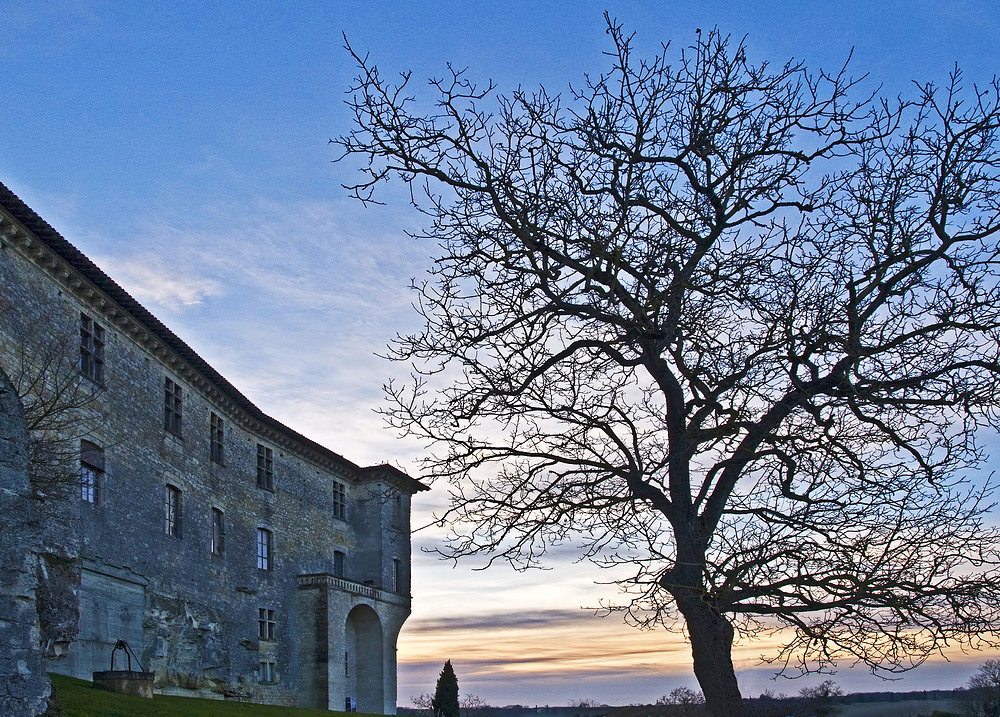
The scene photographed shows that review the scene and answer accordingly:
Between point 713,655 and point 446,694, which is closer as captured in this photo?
point 713,655

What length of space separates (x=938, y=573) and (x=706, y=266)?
7.91 ft

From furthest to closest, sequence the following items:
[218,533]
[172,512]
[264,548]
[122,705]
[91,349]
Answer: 1. [264,548]
2. [218,533]
3. [172,512]
4. [91,349]
5. [122,705]

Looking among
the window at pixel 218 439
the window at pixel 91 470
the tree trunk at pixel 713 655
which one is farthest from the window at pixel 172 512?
the tree trunk at pixel 713 655

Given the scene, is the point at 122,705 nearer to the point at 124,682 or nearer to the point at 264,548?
the point at 124,682

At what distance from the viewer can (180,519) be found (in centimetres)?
2695

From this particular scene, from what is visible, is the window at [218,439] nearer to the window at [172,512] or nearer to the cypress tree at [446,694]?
the window at [172,512]

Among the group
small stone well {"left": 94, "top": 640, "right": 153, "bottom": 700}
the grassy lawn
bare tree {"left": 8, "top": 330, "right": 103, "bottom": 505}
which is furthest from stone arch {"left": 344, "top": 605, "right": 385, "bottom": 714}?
small stone well {"left": 94, "top": 640, "right": 153, "bottom": 700}

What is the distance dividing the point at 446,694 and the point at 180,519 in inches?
770

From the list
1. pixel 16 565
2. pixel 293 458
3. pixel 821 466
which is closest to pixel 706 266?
pixel 821 466

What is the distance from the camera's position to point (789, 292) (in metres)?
6.14

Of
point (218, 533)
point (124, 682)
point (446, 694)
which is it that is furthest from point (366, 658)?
point (124, 682)

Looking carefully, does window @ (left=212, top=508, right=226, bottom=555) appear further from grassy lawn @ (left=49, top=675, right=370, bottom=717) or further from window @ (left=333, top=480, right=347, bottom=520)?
window @ (left=333, top=480, right=347, bottom=520)

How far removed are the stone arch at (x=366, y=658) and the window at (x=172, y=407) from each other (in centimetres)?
1525

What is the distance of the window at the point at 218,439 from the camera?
3047cm
